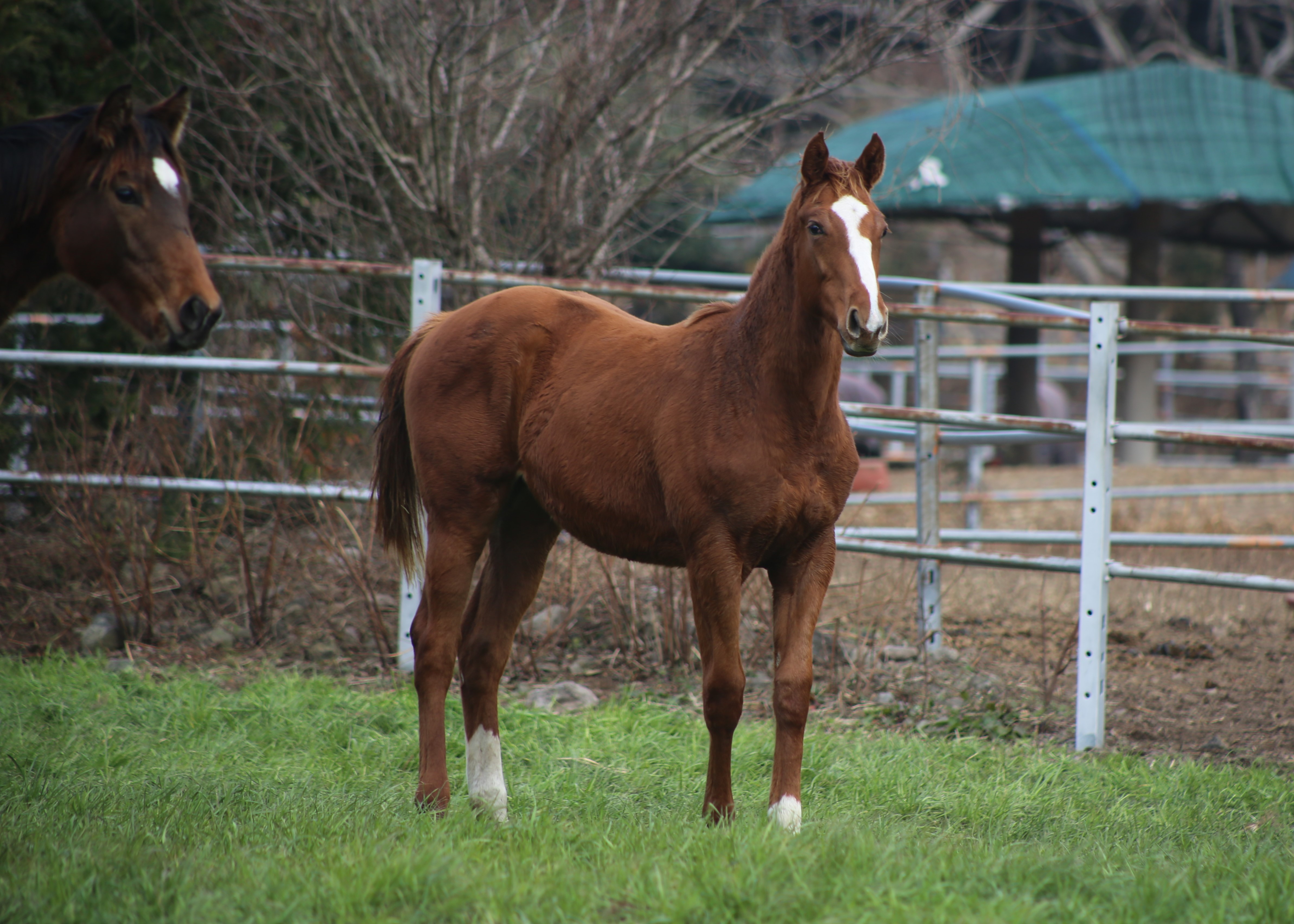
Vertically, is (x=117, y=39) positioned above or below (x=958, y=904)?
above

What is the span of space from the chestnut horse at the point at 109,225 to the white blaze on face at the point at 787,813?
8.05ft

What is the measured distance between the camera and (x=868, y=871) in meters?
2.58

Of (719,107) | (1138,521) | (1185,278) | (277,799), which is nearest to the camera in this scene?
(277,799)

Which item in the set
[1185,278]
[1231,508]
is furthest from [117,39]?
[1185,278]

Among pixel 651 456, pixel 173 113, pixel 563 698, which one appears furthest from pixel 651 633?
pixel 173 113

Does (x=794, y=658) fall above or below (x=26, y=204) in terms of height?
below

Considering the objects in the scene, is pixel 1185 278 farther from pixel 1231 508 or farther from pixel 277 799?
pixel 277 799

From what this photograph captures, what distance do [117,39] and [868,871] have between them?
6.69 meters

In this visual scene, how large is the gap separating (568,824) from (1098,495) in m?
2.53

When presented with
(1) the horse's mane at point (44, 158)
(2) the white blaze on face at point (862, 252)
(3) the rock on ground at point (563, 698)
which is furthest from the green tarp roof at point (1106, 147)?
(2) the white blaze on face at point (862, 252)

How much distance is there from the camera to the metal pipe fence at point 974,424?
428 cm

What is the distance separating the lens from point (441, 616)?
11.6 ft

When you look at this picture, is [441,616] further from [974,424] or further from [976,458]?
[976,458]

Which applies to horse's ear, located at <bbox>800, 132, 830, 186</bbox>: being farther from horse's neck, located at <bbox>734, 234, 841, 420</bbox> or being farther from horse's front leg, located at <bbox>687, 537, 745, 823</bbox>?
horse's front leg, located at <bbox>687, 537, 745, 823</bbox>
